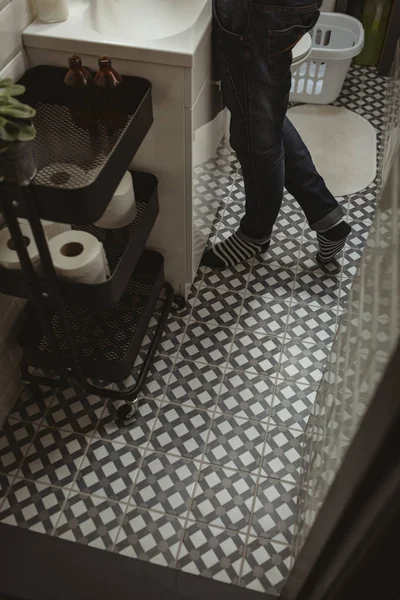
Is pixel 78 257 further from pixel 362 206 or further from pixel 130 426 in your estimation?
pixel 362 206

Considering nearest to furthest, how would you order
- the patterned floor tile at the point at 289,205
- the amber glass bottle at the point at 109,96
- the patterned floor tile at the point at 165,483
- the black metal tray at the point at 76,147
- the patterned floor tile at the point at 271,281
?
the black metal tray at the point at 76,147, the amber glass bottle at the point at 109,96, the patterned floor tile at the point at 165,483, the patterned floor tile at the point at 271,281, the patterned floor tile at the point at 289,205

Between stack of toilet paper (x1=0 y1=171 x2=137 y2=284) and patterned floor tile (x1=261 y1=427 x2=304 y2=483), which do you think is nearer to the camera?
stack of toilet paper (x1=0 y1=171 x2=137 y2=284)

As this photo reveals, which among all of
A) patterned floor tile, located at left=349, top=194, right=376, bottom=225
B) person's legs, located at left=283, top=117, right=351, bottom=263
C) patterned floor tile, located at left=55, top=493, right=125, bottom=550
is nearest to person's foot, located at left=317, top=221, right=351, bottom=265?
person's legs, located at left=283, top=117, right=351, bottom=263

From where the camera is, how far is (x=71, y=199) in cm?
117

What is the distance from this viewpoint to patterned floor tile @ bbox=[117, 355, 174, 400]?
1782 mm

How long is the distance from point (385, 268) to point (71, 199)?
612 mm

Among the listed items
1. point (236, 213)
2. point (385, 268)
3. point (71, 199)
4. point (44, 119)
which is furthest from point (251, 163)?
point (385, 268)

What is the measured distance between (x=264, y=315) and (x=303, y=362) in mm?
204

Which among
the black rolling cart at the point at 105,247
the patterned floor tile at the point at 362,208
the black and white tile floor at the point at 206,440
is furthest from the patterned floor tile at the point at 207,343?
the patterned floor tile at the point at 362,208

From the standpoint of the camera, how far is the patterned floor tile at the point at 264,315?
6.35 feet

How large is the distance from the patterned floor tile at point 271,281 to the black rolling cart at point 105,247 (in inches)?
10.4

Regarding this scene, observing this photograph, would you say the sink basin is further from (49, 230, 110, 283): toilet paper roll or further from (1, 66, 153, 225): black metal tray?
(49, 230, 110, 283): toilet paper roll

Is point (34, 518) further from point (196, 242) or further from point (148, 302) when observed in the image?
point (196, 242)

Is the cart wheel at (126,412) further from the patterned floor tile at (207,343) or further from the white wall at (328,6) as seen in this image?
the white wall at (328,6)
